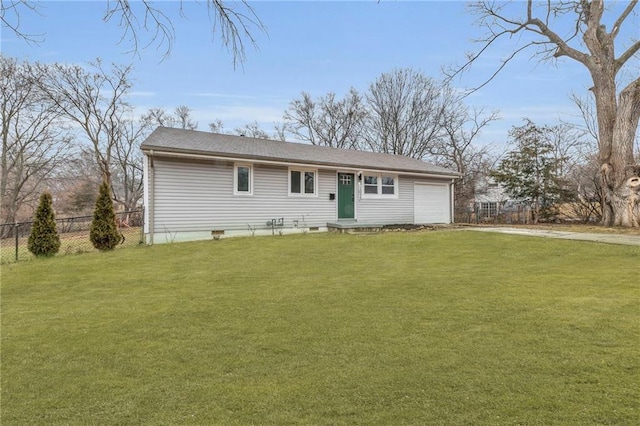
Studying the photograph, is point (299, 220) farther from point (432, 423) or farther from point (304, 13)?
point (432, 423)

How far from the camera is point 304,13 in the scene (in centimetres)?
465

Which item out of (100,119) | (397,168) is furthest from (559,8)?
(100,119)

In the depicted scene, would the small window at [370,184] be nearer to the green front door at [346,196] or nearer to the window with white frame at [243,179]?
the green front door at [346,196]

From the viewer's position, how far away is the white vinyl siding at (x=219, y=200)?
35.7ft

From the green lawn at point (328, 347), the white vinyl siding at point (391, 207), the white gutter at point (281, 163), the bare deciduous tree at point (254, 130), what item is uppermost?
the bare deciduous tree at point (254, 130)

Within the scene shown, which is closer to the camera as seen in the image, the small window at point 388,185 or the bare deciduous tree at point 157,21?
the bare deciduous tree at point 157,21

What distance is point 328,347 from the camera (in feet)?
10.1

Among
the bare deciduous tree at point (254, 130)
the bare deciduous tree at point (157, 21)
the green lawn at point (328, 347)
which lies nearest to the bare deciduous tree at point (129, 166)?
the bare deciduous tree at point (254, 130)

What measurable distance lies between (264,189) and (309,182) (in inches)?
79.4

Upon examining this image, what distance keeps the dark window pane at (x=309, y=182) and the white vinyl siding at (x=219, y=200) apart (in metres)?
0.21

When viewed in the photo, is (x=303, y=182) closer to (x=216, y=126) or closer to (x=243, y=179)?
(x=243, y=179)

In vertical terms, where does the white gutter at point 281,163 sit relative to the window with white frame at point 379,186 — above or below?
above

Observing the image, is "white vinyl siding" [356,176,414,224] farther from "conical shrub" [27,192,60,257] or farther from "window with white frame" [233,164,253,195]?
"conical shrub" [27,192,60,257]

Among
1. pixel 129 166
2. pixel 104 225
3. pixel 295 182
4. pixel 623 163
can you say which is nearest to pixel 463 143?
pixel 623 163
